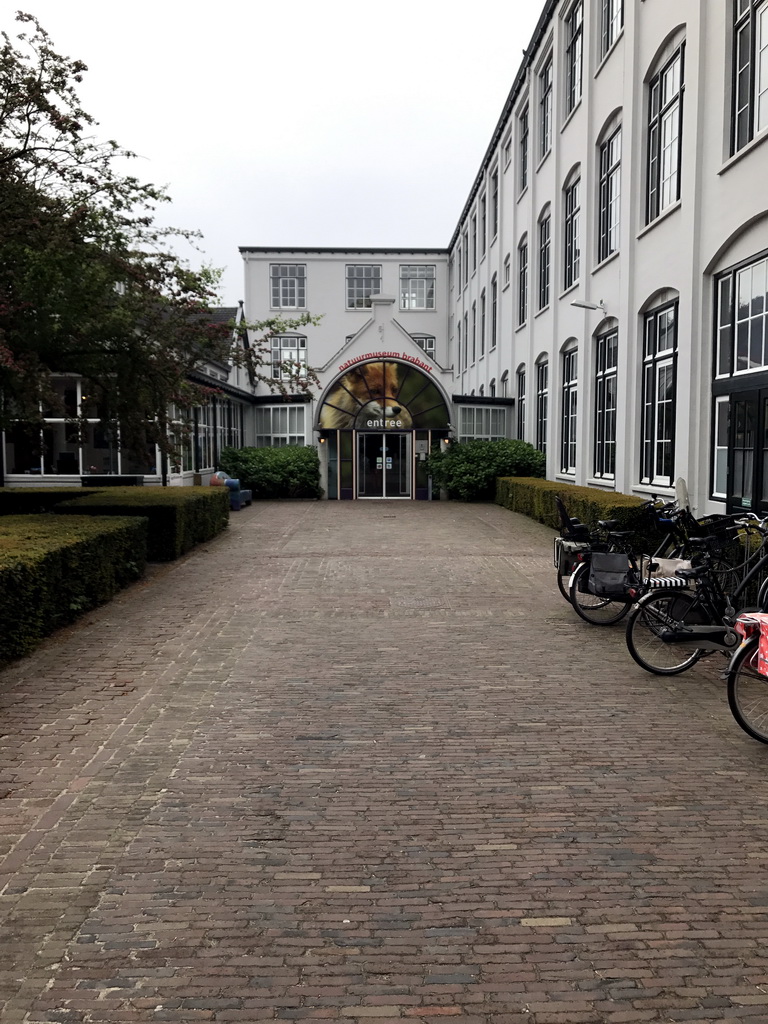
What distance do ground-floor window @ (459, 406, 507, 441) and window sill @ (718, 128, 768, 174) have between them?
1806cm

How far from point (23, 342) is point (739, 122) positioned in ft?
35.3

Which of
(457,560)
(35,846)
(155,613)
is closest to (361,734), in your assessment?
(35,846)

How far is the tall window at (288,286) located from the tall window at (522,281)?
20.1 meters

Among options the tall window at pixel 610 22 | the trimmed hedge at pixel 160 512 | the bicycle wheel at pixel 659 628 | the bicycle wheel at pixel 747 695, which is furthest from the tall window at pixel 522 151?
the bicycle wheel at pixel 747 695

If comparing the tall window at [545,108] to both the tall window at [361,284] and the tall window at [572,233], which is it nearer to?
the tall window at [572,233]

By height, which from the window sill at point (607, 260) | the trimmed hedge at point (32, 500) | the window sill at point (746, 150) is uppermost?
the window sill at point (607, 260)

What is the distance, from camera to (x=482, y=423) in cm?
3019

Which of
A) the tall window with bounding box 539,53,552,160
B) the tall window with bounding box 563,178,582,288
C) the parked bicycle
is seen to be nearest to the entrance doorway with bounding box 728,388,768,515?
the parked bicycle

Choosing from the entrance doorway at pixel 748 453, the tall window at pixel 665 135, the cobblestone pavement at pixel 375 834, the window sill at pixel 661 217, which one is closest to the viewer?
the cobblestone pavement at pixel 375 834

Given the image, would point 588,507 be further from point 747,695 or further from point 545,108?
point 545,108

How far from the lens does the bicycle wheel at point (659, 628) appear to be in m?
6.90

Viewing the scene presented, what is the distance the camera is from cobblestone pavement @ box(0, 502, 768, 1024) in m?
2.93

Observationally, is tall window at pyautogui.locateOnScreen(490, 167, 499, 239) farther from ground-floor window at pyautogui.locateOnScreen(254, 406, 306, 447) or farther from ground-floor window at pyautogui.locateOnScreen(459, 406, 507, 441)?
ground-floor window at pyautogui.locateOnScreen(254, 406, 306, 447)

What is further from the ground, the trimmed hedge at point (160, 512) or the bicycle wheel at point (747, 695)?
the trimmed hedge at point (160, 512)
